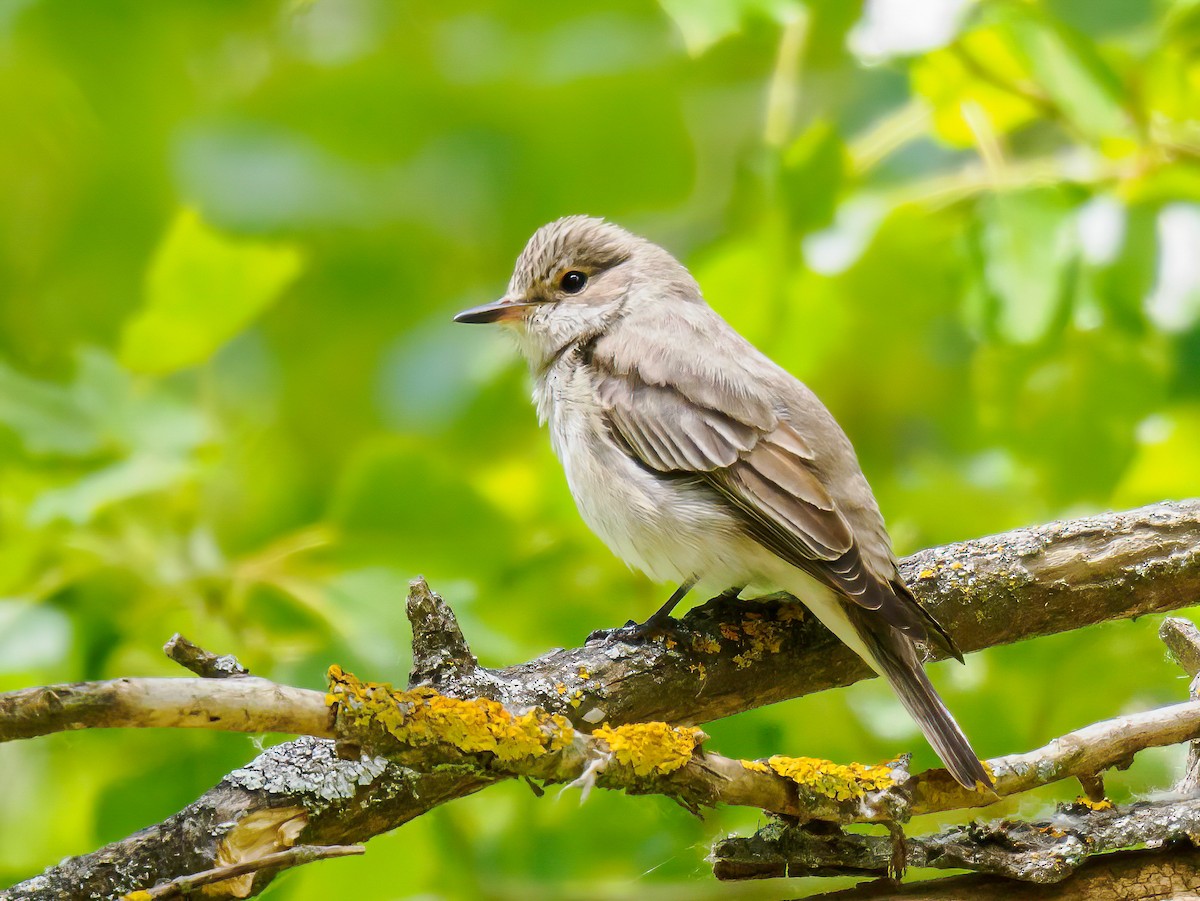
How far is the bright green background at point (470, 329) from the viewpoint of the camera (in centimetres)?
325

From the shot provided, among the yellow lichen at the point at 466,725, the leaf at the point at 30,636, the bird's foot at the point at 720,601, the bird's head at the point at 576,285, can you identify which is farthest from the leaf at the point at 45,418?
the yellow lichen at the point at 466,725

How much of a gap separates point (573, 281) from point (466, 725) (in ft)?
8.27

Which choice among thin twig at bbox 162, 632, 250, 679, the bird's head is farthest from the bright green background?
thin twig at bbox 162, 632, 250, 679

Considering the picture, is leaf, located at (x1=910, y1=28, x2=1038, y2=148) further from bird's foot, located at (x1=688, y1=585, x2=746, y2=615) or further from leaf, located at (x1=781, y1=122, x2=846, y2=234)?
bird's foot, located at (x1=688, y1=585, x2=746, y2=615)

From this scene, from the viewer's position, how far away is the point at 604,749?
74.3 inches

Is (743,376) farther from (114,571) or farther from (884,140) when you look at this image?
(114,571)

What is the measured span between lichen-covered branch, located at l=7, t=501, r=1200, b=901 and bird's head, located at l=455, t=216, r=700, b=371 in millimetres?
1290

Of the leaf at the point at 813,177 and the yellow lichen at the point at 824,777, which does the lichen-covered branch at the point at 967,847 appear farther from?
the leaf at the point at 813,177

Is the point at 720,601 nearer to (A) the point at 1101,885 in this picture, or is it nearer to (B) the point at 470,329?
(A) the point at 1101,885

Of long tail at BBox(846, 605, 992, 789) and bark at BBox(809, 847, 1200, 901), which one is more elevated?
long tail at BBox(846, 605, 992, 789)

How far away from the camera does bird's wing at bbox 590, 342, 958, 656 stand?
103 inches

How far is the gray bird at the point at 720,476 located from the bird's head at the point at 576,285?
0.09ft

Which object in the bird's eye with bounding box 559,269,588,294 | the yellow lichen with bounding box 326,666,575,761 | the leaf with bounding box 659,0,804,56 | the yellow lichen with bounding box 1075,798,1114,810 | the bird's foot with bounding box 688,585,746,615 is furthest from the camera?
the bird's eye with bounding box 559,269,588,294

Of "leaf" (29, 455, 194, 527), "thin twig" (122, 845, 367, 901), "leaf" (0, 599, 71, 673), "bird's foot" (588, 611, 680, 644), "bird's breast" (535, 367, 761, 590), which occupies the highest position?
"leaf" (29, 455, 194, 527)
